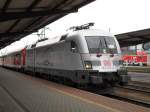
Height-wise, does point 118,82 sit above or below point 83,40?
below

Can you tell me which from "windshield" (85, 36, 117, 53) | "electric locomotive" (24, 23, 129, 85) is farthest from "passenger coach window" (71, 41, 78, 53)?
"windshield" (85, 36, 117, 53)

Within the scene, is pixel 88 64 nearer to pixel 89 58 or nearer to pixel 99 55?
pixel 89 58

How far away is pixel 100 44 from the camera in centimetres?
1606

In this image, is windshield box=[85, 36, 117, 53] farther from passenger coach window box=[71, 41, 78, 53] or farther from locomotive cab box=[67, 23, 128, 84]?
passenger coach window box=[71, 41, 78, 53]

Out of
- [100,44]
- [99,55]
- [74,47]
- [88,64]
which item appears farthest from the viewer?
[74,47]

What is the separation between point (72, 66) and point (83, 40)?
142cm

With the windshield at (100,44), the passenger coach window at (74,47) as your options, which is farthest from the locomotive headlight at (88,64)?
the passenger coach window at (74,47)

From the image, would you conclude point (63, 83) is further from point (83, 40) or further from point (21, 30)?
point (21, 30)

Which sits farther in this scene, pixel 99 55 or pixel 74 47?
pixel 74 47

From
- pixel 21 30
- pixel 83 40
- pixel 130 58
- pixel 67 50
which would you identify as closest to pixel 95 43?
pixel 83 40

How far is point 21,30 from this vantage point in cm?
3319

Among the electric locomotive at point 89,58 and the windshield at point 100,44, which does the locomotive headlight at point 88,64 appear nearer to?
the electric locomotive at point 89,58

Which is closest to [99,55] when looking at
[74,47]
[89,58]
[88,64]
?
[89,58]

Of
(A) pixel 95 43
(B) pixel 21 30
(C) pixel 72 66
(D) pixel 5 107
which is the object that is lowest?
(D) pixel 5 107
